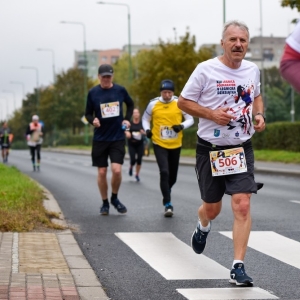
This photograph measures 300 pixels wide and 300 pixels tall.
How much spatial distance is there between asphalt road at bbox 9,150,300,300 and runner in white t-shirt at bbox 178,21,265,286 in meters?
0.53

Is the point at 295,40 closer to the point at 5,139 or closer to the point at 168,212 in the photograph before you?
the point at 168,212

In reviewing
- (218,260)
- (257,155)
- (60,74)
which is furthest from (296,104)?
(218,260)

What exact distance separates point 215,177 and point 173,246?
205cm

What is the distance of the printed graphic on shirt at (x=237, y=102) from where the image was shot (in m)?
6.98

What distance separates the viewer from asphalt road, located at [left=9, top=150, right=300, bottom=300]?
684 centimetres

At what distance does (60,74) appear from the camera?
95188mm

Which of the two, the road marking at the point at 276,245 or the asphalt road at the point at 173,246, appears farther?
the road marking at the point at 276,245

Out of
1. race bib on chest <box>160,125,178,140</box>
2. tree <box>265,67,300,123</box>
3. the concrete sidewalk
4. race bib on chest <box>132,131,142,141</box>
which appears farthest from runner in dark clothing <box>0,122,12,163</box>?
tree <box>265,67,300,123</box>

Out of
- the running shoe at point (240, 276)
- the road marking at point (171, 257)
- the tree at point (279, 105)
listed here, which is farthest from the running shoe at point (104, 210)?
the tree at point (279, 105)

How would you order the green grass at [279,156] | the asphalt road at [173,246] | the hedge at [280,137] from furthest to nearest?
the hedge at [280,137] → the green grass at [279,156] → the asphalt road at [173,246]

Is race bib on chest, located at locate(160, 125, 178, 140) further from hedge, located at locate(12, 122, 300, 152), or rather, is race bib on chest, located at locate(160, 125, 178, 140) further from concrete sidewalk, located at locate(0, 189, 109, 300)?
hedge, located at locate(12, 122, 300, 152)

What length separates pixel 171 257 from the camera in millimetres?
8289

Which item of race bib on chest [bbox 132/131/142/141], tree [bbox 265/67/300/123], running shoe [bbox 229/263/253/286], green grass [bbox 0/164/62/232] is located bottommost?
tree [bbox 265/67/300/123]

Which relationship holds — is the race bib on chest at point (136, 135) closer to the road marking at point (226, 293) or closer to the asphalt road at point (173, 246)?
the asphalt road at point (173, 246)
